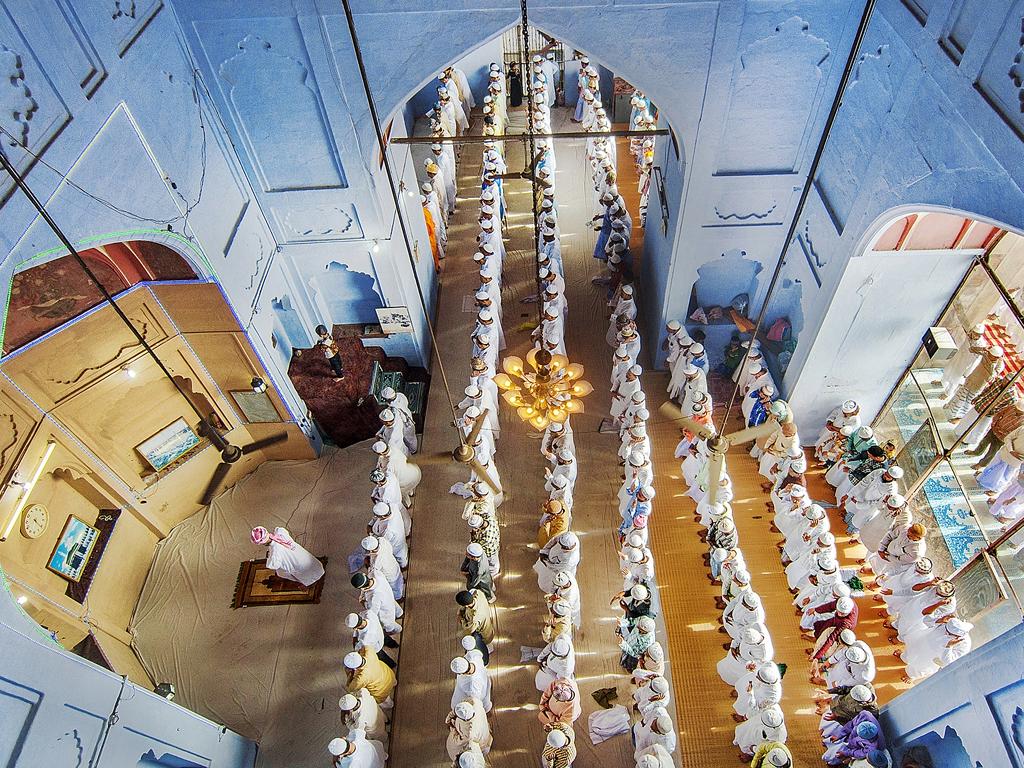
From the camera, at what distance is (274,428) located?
8.41 metres

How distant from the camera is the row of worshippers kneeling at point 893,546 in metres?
6.19

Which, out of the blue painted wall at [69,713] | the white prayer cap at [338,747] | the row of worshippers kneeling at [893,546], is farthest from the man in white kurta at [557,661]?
the row of worshippers kneeling at [893,546]

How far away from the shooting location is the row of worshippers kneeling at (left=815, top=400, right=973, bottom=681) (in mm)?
6188

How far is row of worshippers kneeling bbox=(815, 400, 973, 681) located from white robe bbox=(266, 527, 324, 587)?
19.5 ft

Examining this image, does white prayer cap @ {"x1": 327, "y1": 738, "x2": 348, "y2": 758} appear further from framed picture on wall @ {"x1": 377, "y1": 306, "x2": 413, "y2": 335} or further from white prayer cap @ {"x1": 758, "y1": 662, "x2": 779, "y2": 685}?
framed picture on wall @ {"x1": 377, "y1": 306, "x2": 413, "y2": 335}

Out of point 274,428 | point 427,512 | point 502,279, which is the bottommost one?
point 427,512

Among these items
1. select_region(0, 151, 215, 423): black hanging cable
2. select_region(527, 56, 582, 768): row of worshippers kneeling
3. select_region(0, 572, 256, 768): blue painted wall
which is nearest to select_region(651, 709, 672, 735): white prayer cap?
select_region(527, 56, 582, 768): row of worshippers kneeling

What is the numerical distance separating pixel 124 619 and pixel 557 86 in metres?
12.3

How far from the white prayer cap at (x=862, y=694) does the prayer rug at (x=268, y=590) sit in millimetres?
5334

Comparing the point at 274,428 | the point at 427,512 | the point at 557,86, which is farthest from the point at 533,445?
the point at 557,86

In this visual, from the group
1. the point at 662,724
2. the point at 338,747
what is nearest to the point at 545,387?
the point at 662,724

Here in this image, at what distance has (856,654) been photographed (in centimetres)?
575

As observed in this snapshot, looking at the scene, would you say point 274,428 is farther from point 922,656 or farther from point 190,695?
point 922,656

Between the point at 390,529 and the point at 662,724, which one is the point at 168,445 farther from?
the point at 662,724
